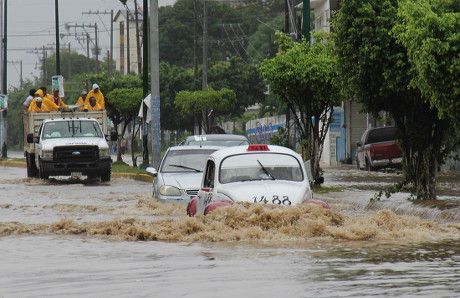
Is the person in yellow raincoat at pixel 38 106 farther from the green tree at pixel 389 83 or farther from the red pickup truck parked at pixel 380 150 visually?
the green tree at pixel 389 83

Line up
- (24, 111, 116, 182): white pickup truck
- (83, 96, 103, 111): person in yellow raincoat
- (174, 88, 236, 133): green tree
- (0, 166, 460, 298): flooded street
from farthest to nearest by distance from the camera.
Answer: (174, 88, 236, 133): green tree, (83, 96, 103, 111): person in yellow raincoat, (24, 111, 116, 182): white pickup truck, (0, 166, 460, 298): flooded street

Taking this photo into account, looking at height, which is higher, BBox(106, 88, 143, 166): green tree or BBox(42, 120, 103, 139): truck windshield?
BBox(106, 88, 143, 166): green tree

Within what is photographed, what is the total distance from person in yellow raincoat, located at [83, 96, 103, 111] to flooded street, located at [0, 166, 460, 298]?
44.6 ft

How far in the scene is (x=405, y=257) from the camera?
41.3 ft

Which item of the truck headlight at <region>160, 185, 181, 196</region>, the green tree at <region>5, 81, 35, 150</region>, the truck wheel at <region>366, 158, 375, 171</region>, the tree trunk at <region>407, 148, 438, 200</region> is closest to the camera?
the tree trunk at <region>407, 148, 438, 200</region>

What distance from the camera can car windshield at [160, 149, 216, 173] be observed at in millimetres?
22266

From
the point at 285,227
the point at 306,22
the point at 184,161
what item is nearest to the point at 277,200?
the point at 285,227

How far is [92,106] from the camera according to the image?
35781 mm

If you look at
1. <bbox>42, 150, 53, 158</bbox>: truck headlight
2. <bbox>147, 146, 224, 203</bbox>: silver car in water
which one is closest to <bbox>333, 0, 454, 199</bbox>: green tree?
<bbox>147, 146, 224, 203</bbox>: silver car in water

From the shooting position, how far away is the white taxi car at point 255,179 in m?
15.0

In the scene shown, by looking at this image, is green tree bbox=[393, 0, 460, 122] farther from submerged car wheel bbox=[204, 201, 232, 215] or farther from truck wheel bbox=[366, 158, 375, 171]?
truck wheel bbox=[366, 158, 375, 171]

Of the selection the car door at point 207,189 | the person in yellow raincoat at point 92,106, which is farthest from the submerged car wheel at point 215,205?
the person in yellow raincoat at point 92,106

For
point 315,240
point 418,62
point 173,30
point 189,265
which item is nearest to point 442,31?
point 418,62

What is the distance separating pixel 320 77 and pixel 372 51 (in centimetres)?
654
